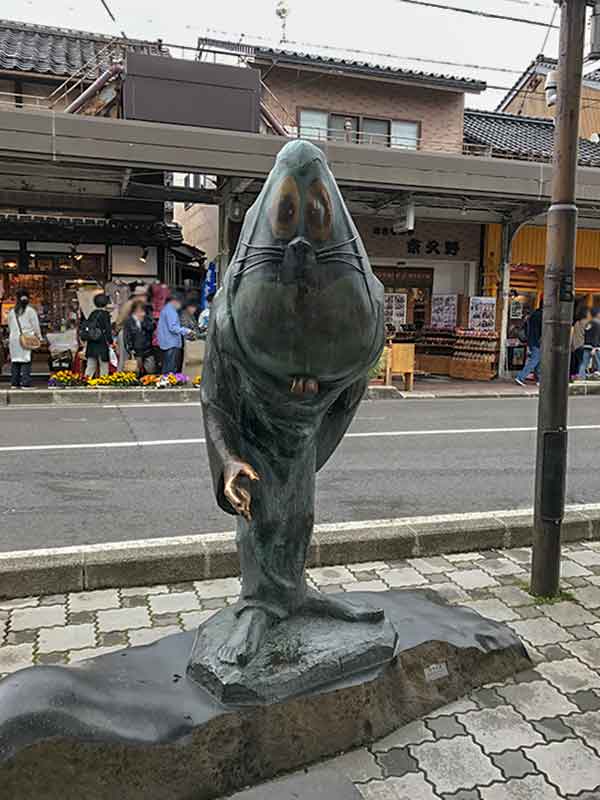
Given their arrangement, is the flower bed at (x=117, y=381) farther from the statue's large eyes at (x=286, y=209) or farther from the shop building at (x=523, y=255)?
Answer: the statue's large eyes at (x=286, y=209)

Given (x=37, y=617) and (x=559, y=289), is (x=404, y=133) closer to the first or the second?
(x=559, y=289)

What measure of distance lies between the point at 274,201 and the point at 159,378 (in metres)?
11.9

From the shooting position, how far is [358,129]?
18.4m

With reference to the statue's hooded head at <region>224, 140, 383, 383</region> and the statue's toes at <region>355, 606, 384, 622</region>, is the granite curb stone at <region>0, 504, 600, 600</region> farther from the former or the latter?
the statue's hooded head at <region>224, 140, 383, 383</region>

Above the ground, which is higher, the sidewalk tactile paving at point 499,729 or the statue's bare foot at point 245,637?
the statue's bare foot at point 245,637

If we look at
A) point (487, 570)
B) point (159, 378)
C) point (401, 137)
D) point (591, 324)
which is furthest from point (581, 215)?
point (487, 570)

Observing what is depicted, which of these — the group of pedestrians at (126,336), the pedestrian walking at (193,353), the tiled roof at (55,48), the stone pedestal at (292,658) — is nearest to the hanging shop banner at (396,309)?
the group of pedestrians at (126,336)

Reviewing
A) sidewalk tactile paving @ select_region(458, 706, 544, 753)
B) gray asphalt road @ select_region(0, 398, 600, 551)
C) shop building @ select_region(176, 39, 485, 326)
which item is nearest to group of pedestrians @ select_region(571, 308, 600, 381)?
shop building @ select_region(176, 39, 485, 326)

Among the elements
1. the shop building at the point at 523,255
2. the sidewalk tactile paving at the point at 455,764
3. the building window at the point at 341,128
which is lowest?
the sidewalk tactile paving at the point at 455,764

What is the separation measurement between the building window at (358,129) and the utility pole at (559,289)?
46.6 feet

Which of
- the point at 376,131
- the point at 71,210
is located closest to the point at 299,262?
the point at 71,210

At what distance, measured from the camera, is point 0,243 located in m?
15.7

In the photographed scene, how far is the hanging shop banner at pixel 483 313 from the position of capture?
722 inches

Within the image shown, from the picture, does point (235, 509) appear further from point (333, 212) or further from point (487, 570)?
point (487, 570)
